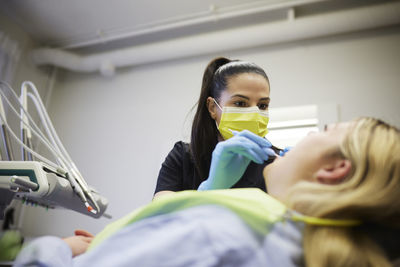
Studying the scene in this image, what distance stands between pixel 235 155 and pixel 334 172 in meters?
0.38

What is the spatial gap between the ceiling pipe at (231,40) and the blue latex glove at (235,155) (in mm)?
1977

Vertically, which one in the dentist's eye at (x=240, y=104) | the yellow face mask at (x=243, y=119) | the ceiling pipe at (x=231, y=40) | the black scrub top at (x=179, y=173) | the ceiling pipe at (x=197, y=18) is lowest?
the black scrub top at (x=179, y=173)

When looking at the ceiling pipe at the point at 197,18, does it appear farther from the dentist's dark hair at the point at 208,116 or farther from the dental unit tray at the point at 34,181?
the dental unit tray at the point at 34,181

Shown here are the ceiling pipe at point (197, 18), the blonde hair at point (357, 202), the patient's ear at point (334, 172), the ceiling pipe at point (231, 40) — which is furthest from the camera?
the ceiling pipe at point (197, 18)

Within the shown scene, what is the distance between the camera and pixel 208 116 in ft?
5.29

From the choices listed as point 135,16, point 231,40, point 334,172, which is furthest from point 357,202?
point 135,16

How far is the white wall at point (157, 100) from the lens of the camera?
2.60m

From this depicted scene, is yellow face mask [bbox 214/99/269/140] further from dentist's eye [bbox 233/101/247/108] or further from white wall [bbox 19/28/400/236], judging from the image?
white wall [bbox 19/28/400/236]

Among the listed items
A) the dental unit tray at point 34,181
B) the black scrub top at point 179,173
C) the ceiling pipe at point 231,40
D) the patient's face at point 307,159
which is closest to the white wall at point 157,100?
the ceiling pipe at point 231,40

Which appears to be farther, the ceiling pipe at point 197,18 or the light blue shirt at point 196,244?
the ceiling pipe at point 197,18

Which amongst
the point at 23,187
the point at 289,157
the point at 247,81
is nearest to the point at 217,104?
the point at 247,81

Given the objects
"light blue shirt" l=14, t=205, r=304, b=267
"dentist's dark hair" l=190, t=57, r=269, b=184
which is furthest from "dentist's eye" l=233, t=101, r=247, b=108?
"light blue shirt" l=14, t=205, r=304, b=267

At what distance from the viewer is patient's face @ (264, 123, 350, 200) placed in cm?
76

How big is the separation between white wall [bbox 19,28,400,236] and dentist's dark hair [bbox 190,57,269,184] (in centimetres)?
99
